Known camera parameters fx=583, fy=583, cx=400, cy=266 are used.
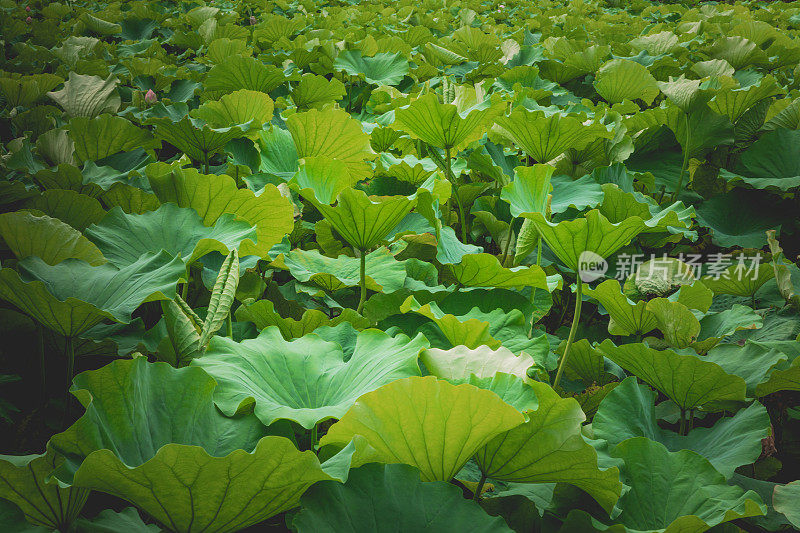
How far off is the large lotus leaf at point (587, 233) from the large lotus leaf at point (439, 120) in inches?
18.5

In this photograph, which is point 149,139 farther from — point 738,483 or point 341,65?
point 738,483

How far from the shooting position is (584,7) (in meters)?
5.60

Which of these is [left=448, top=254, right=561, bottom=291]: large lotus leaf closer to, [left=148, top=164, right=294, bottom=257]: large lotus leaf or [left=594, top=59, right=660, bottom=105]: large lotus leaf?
[left=148, top=164, right=294, bottom=257]: large lotus leaf

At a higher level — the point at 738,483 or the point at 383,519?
the point at 383,519

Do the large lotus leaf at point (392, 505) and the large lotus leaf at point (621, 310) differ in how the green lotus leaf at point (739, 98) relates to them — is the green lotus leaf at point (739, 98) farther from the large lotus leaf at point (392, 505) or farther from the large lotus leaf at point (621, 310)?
the large lotus leaf at point (392, 505)

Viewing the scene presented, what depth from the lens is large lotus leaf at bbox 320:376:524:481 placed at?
26.5 inches

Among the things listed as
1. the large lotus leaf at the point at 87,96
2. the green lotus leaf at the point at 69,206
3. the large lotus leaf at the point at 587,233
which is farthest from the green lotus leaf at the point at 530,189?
the large lotus leaf at the point at 87,96

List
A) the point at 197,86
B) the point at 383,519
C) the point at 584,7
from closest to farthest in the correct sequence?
the point at 383,519 → the point at 197,86 → the point at 584,7

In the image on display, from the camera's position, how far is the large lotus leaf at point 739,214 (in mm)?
1873

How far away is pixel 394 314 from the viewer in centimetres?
119

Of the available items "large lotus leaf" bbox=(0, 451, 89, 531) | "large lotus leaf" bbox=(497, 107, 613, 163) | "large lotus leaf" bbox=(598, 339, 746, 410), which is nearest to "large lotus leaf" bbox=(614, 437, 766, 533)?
"large lotus leaf" bbox=(598, 339, 746, 410)

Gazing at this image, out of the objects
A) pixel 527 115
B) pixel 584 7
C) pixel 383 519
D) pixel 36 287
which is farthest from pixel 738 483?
pixel 584 7

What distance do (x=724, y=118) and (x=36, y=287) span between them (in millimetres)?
1911

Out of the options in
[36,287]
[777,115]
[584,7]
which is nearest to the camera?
[36,287]
